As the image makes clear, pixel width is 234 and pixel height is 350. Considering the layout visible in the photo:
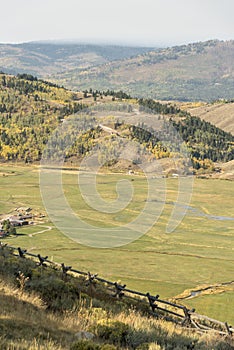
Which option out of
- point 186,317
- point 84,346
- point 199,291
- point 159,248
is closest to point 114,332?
point 84,346

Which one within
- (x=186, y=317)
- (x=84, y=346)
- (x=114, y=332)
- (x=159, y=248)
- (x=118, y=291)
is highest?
(x=84, y=346)

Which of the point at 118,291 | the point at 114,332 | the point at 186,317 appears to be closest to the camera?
the point at 114,332

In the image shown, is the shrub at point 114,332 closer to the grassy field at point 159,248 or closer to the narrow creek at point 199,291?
the grassy field at point 159,248

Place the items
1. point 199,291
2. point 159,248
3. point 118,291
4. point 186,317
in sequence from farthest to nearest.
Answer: point 159,248
point 199,291
point 118,291
point 186,317

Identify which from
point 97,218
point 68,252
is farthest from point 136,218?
point 68,252

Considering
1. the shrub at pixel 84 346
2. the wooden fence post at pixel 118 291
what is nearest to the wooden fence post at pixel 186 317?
the wooden fence post at pixel 118 291

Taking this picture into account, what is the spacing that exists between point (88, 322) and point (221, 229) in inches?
4109

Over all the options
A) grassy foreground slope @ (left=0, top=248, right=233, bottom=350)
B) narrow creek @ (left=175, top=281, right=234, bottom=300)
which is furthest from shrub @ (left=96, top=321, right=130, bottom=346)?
narrow creek @ (left=175, top=281, right=234, bottom=300)

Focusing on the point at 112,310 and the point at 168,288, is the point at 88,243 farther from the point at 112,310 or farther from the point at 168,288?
the point at 112,310

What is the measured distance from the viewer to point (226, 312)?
5956 centimetres

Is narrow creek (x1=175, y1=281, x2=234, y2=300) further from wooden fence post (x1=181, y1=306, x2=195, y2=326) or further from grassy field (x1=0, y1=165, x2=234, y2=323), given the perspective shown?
wooden fence post (x1=181, y1=306, x2=195, y2=326)

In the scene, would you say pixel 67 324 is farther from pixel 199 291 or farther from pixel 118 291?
pixel 199 291

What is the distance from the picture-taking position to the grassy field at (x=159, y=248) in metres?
74.1

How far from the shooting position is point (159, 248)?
100500 millimetres
